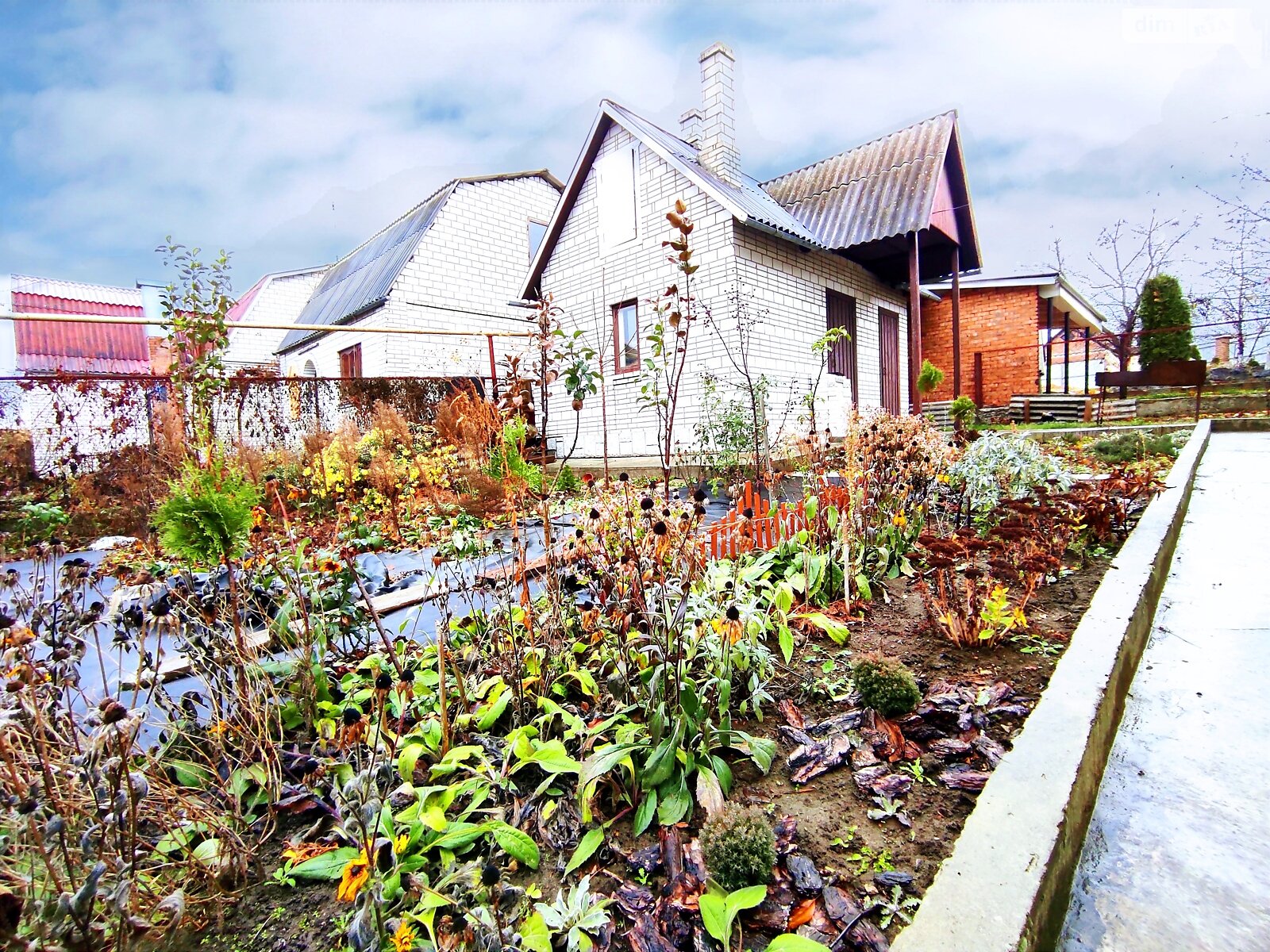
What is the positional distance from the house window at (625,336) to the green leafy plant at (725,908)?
9.14 meters

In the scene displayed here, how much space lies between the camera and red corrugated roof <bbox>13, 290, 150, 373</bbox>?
14.6 meters

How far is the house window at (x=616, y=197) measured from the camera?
1006 cm

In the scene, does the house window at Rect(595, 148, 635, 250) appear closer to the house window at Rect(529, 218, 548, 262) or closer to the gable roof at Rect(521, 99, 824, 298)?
the gable roof at Rect(521, 99, 824, 298)

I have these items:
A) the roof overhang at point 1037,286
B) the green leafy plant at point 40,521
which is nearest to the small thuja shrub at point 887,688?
the green leafy plant at point 40,521

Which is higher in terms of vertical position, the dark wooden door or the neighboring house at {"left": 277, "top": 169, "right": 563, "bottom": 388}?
the neighboring house at {"left": 277, "top": 169, "right": 563, "bottom": 388}

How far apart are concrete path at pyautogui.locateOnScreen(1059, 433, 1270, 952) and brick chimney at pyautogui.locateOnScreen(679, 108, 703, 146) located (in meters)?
12.4

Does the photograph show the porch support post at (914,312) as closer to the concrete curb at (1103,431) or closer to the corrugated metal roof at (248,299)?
the concrete curb at (1103,431)

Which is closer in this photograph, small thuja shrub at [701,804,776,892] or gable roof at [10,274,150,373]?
small thuja shrub at [701,804,776,892]

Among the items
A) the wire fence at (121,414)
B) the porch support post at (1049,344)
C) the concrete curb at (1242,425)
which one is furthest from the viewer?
the porch support post at (1049,344)

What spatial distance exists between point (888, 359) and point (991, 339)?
192 inches

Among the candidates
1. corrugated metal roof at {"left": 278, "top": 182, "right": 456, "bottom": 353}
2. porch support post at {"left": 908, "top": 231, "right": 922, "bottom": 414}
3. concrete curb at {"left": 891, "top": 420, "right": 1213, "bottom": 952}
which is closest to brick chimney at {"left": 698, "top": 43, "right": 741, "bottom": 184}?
porch support post at {"left": 908, "top": 231, "right": 922, "bottom": 414}

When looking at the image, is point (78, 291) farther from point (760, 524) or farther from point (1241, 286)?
point (1241, 286)

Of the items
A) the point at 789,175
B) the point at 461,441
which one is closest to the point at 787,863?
the point at 461,441

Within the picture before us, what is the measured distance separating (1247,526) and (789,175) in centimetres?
1139
